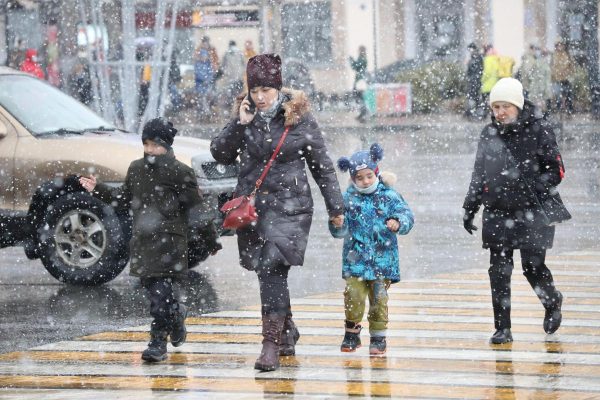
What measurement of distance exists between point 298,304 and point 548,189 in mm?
2384

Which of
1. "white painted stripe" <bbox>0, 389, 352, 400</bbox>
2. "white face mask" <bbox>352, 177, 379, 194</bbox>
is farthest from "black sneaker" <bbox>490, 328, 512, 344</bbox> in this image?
"white painted stripe" <bbox>0, 389, 352, 400</bbox>

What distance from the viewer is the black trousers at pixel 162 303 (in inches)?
333

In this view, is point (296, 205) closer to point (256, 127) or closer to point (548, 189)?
point (256, 127)

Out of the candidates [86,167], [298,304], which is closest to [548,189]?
[298,304]

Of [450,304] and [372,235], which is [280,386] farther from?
[450,304]

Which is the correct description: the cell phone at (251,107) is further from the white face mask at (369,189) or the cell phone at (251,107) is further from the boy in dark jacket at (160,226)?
the white face mask at (369,189)

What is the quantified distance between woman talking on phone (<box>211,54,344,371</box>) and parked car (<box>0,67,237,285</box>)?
11.4ft

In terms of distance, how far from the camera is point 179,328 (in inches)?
338

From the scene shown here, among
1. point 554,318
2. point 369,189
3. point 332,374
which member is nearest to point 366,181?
point 369,189

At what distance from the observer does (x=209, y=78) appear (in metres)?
38.9

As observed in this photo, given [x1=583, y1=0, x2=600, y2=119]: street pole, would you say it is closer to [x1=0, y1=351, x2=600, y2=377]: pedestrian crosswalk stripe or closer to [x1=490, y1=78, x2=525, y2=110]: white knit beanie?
[x1=490, y1=78, x2=525, y2=110]: white knit beanie

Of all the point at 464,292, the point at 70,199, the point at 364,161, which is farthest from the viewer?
the point at 70,199

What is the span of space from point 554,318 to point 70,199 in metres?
4.48

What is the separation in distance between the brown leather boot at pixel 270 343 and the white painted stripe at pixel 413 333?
1.02 metres
